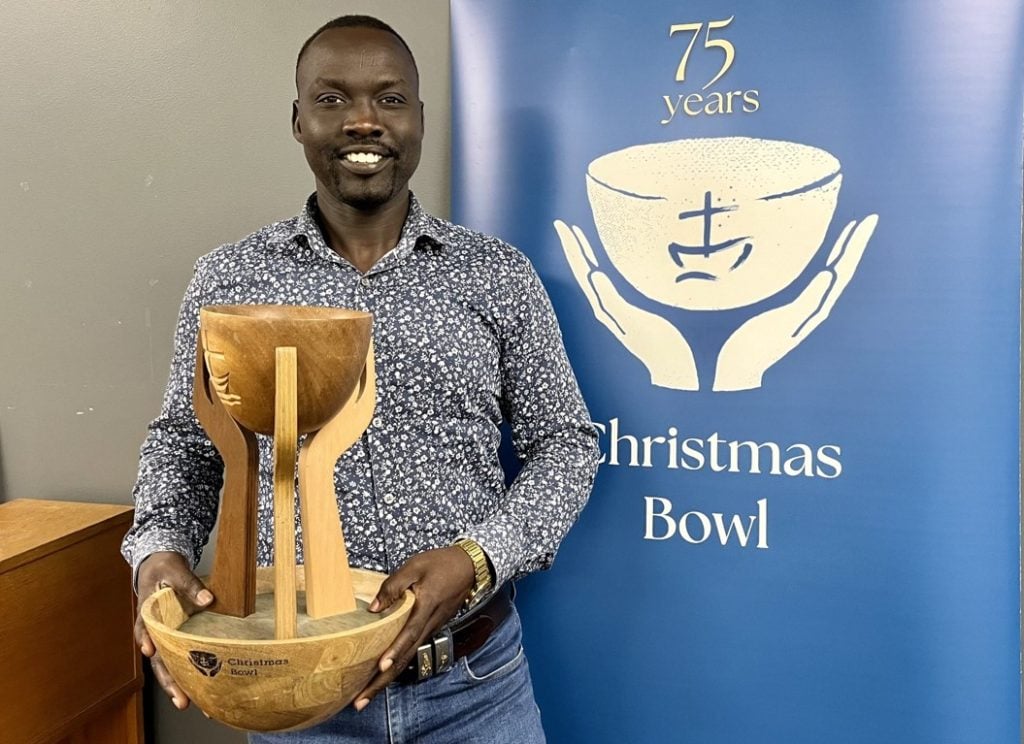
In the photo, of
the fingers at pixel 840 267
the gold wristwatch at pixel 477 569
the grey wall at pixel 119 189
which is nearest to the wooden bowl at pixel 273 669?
the gold wristwatch at pixel 477 569

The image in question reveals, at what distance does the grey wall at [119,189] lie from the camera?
5.69ft

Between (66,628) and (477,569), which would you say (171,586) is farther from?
(66,628)

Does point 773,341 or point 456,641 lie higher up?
point 773,341

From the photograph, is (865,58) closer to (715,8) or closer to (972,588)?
(715,8)

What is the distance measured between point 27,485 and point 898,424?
5.49 feet

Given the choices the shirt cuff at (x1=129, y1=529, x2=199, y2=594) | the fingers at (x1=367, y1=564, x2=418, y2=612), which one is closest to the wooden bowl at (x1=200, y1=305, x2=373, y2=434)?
the fingers at (x1=367, y1=564, x2=418, y2=612)

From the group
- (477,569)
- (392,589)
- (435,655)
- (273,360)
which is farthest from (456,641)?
(273,360)

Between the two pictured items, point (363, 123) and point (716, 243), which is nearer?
point (363, 123)

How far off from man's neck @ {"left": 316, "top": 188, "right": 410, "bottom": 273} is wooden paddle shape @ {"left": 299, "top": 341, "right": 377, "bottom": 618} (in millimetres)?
387

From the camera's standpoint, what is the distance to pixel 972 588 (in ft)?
4.62

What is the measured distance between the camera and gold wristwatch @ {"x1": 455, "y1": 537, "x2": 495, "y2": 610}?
1080 mm

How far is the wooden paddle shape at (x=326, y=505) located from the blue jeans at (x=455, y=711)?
287mm

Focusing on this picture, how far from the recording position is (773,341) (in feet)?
4.88

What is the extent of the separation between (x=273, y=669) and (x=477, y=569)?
1.05 ft
